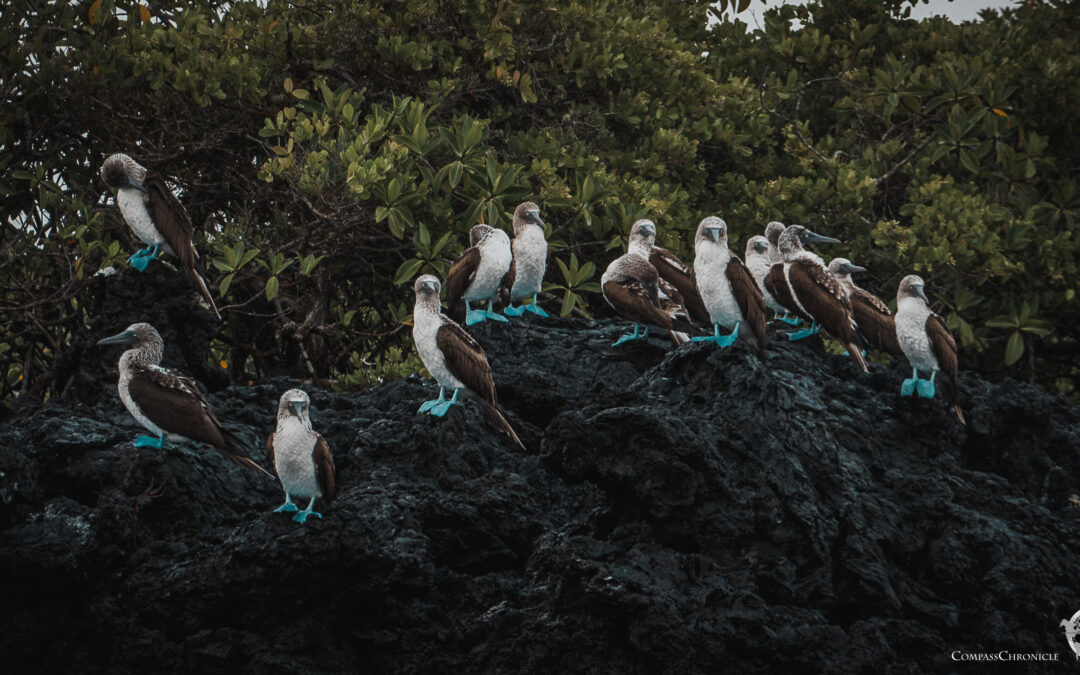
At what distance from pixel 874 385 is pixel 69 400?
237 inches

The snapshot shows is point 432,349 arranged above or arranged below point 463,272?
below

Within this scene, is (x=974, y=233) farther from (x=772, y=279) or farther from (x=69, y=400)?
(x=69, y=400)

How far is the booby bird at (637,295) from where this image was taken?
27.1ft

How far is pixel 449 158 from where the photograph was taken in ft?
36.6

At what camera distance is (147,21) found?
11.6 metres

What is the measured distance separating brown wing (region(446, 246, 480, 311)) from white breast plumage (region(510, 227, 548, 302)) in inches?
20.6

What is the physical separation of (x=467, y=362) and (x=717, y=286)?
1753 mm

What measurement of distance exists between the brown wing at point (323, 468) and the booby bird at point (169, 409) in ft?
2.53

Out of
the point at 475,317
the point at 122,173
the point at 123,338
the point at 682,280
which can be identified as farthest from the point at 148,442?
the point at 682,280

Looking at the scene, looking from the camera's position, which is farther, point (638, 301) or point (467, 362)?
point (638, 301)

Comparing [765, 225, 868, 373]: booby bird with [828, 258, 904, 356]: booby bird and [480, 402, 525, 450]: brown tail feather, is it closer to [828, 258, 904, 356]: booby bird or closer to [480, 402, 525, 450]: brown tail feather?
[828, 258, 904, 356]: booby bird

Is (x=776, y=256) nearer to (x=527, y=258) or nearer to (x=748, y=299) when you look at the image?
(x=527, y=258)

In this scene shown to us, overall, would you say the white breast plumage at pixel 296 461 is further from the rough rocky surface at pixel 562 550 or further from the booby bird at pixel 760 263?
the booby bird at pixel 760 263

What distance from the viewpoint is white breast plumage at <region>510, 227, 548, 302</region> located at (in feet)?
30.7
